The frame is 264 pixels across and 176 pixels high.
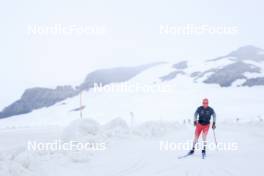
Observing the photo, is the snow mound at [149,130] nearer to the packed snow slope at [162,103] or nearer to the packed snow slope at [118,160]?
the packed snow slope at [118,160]

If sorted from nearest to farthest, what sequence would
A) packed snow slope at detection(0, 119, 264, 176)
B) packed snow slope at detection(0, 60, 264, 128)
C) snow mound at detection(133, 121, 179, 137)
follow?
packed snow slope at detection(0, 119, 264, 176)
snow mound at detection(133, 121, 179, 137)
packed snow slope at detection(0, 60, 264, 128)

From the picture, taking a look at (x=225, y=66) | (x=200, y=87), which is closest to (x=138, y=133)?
(x=200, y=87)

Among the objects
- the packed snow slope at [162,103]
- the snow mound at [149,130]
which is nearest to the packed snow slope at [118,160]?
the snow mound at [149,130]

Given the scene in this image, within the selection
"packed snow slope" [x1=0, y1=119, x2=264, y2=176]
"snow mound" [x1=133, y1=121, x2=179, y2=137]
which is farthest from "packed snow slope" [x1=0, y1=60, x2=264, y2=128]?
"packed snow slope" [x1=0, y1=119, x2=264, y2=176]

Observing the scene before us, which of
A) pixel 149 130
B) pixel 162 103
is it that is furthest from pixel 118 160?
pixel 162 103

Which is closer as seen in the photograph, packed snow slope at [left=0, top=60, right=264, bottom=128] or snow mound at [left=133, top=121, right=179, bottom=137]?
snow mound at [left=133, top=121, right=179, bottom=137]

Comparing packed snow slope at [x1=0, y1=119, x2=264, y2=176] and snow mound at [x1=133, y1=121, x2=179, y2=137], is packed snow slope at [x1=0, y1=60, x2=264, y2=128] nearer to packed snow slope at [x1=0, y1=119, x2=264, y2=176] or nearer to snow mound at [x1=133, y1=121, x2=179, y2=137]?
snow mound at [x1=133, y1=121, x2=179, y2=137]

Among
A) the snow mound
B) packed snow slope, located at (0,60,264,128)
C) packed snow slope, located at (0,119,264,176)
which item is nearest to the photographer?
packed snow slope, located at (0,119,264,176)

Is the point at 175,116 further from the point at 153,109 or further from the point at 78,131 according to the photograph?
the point at 78,131

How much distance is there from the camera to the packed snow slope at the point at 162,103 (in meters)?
57.3

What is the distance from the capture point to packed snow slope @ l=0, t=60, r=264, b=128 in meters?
57.3

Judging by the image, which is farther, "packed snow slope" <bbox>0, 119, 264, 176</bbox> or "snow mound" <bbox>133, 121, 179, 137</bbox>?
"snow mound" <bbox>133, 121, 179, 137</bbox>

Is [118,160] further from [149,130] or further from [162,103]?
[162,103]

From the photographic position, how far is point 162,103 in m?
68.2
